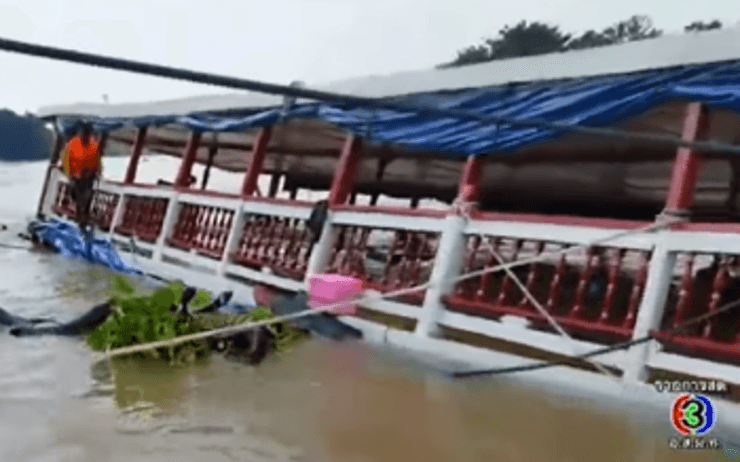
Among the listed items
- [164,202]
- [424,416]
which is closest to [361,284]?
[424,416]

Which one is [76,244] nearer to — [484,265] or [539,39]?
[484,265]

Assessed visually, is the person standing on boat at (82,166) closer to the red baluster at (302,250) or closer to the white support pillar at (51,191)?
the white support pillar at (51,191)

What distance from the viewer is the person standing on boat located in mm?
12055

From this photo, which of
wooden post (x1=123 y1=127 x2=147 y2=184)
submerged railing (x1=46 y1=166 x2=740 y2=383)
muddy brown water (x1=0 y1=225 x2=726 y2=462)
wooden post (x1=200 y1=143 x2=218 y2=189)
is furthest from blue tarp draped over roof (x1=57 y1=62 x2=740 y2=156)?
wooden post (x1=200 y1=143 x2=218 y2=189)

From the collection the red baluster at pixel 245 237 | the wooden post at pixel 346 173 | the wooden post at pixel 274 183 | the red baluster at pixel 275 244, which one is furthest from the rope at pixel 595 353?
the wooden post at pixel 274 183

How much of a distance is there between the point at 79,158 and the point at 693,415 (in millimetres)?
10458

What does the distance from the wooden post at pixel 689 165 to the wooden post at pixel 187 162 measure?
7.32m

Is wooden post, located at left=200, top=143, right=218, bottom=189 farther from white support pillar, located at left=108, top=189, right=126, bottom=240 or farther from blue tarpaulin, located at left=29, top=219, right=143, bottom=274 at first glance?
blue tarpaulin, located at left=29, top=219, right=143, bottom=274

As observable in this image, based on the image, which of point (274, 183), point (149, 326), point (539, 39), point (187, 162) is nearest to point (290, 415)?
point (149, 326)

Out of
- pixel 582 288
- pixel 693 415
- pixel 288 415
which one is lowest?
pixel 288 415

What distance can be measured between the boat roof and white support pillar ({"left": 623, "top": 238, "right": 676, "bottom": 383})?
4.21ft

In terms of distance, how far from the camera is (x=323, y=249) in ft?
24.7

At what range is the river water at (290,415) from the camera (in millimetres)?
3828

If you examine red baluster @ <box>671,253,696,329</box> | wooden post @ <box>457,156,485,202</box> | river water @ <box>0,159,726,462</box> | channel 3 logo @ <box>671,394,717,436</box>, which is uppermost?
wooden post @ <box>457,156,485,202</box>
